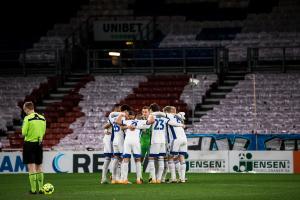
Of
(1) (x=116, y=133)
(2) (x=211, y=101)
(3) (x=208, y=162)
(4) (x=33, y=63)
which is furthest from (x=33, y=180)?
(4) (x=33, y=63)

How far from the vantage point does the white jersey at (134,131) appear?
94.2ft

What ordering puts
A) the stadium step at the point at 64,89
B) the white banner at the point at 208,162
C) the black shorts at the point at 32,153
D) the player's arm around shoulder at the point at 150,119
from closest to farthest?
1. the black shorts at the point at 32,153
2. the player's arm around shoulder at the point at 150,119
3. the white banner at the point at 208,162
4. the stadium step at the point at 64,89

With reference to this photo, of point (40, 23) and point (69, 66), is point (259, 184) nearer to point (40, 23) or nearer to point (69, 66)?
point (69, 66)

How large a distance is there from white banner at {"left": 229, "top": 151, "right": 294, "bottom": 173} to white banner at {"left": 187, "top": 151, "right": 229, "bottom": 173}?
302 mm

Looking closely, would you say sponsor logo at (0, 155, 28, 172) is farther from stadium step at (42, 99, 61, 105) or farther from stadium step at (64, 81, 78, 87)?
stadium step at (64, 81, 78, 87)

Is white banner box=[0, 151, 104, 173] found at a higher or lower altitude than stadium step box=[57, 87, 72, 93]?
lower

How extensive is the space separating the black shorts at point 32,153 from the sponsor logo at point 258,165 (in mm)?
15171

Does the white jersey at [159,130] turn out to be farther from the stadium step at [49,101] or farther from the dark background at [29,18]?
the dark background at [29,18]

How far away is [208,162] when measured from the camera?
38188mm

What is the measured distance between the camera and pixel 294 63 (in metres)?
45.9

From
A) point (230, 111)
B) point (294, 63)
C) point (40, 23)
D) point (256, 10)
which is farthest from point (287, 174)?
point (40, 23)

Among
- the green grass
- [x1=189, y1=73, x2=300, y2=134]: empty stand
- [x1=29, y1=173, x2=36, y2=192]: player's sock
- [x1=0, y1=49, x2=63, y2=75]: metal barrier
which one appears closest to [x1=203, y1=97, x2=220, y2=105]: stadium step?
[x1=189, y1=73, x2=300, y2=134]: empty stand

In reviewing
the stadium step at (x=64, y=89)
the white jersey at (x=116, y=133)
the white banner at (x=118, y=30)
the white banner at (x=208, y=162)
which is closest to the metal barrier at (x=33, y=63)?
the stadium step at (x=64, y=89)

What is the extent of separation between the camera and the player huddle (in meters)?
28.8
